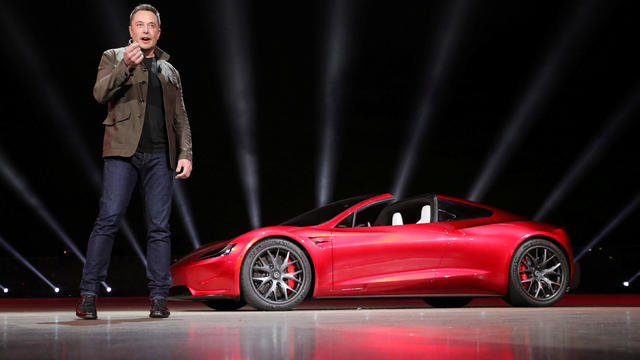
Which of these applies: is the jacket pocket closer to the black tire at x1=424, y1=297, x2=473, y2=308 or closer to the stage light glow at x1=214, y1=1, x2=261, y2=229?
the black tire at x1=424, y1=297, x2=473, y2=308

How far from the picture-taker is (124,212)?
4195 mm

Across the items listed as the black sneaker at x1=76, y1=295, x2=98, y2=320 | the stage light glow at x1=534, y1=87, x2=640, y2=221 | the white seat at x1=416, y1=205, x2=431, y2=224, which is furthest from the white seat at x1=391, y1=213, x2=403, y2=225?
the stage light glow at x1=534, y1=87, x2=640, y2=221

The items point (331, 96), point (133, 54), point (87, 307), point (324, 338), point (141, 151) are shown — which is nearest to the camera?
point (324, 338)

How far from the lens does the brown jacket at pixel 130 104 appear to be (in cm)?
410

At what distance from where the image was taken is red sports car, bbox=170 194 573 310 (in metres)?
5.62

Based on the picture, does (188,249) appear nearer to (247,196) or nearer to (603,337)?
(247,196)

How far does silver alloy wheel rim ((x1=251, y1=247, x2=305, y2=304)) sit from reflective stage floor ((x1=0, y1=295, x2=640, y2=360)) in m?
1.24

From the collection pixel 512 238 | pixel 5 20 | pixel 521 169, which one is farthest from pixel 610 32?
pixel 5 20

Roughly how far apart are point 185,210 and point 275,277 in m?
7.48

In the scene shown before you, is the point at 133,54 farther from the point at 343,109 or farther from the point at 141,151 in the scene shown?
the point at 343,109

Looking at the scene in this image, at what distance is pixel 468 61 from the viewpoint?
12906 millimetres

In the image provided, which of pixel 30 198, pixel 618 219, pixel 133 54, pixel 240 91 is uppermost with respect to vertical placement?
pixel 240 91

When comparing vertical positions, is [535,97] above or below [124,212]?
above

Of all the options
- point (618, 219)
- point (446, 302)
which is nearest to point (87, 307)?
point (446, 302)
